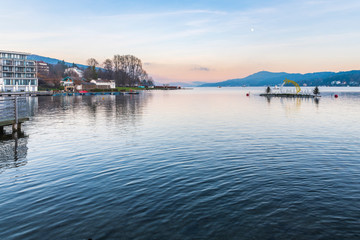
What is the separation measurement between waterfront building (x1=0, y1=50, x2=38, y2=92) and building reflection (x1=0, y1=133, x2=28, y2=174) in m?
146

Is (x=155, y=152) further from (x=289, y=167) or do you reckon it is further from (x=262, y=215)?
(x=262, y=215)

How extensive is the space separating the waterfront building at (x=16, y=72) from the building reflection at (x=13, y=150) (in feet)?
479

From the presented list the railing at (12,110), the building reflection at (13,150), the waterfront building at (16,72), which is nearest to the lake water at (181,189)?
the building reflection at (13,150)

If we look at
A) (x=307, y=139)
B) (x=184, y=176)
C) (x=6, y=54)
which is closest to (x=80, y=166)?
(x=184, y=176)

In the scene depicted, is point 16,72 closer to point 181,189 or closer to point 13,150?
point 13,150

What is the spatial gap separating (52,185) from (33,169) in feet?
13.8

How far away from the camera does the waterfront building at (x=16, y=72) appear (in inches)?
6077

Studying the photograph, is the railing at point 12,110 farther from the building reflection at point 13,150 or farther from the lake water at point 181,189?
the lake water at point 181,189

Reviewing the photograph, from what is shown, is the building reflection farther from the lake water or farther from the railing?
the railing

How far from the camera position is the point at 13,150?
23.7m

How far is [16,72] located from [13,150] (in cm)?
16489

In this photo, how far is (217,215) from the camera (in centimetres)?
1110

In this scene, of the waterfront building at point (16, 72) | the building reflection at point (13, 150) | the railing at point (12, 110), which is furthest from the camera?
the waterfront building at point (16, 72)

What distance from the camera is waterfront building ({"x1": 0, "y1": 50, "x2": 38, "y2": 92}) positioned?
506ft
